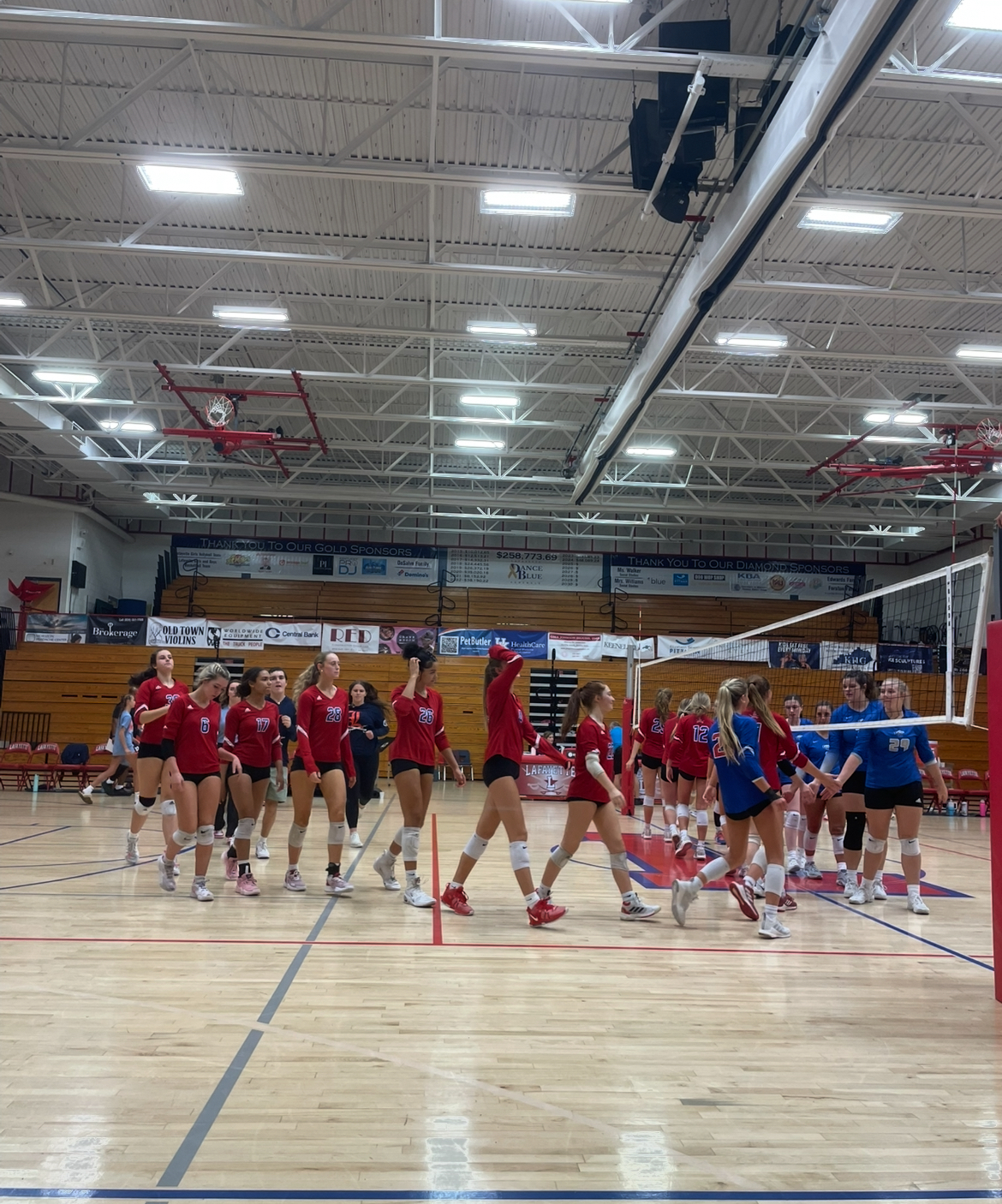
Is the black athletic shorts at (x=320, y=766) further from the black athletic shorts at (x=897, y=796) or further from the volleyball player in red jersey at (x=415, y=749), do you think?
the black athletic shorts at (x=897, y=796)

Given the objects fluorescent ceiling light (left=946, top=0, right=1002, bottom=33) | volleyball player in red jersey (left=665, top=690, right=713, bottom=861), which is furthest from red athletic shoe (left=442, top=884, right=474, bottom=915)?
fluorescent ceiling light (left=946, top=0, right=1002, bottom=33)

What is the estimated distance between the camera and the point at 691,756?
9.46 m

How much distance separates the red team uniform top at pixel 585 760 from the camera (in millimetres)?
6043

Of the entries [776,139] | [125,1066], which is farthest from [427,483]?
[125,1066]

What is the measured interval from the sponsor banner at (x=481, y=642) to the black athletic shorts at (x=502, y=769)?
1620 centimetres

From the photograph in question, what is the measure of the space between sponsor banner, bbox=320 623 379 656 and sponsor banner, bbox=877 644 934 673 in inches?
493

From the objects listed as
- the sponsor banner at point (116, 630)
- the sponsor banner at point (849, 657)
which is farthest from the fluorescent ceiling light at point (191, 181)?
the sponsor banner at point (849, 657)

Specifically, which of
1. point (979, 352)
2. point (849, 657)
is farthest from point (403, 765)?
point (849, 657)

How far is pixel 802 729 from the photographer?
8.02m

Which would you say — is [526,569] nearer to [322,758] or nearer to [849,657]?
[849,657]

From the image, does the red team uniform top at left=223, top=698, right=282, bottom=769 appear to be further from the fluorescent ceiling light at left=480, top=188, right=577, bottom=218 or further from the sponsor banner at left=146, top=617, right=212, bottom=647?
the sponsor banner at left=146, top=617, right=212, bottom=647

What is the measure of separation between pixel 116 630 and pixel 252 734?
53.7ft

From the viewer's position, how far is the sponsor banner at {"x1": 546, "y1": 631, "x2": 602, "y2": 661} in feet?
73.9

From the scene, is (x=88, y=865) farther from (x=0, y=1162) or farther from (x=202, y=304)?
(x=202, y=304)
